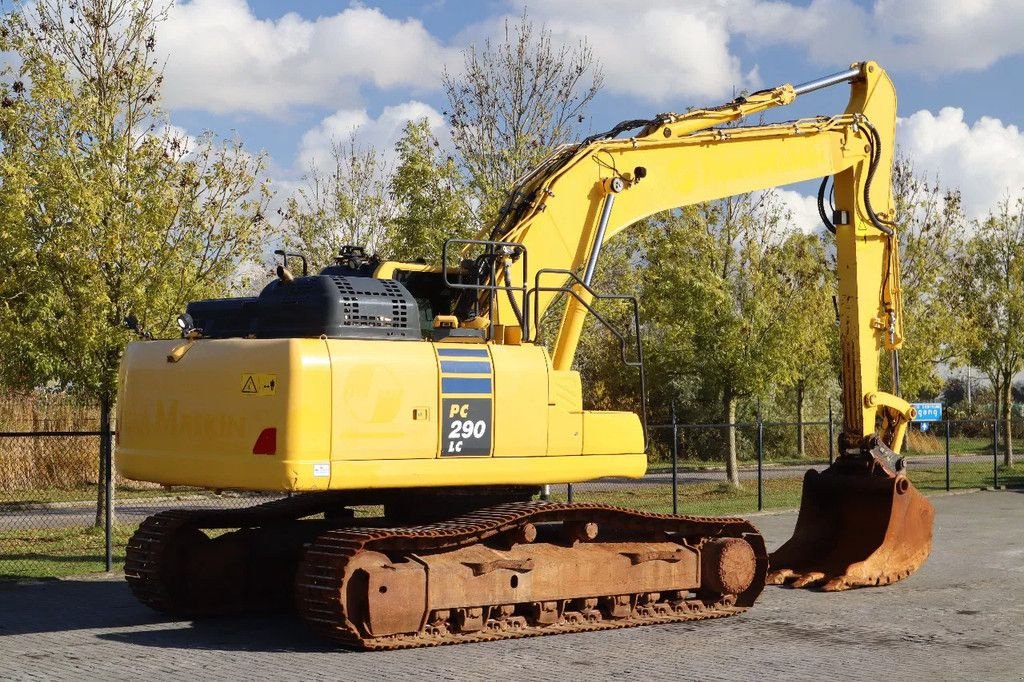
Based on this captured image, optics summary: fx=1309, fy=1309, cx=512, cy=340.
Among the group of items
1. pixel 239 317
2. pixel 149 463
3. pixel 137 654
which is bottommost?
pixel 137 654

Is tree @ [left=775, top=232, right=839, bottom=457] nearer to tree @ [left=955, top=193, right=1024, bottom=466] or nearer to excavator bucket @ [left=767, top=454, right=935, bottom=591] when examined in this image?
tree @ [left=955, top=193, right=1024, bottom=466]

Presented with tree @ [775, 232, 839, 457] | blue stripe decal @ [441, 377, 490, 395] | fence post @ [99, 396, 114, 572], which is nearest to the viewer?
blue stripe decal @ [441, 377, 490, 395]

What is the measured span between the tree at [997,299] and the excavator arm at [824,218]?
22.5 metres

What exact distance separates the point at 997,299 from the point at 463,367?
96.3 feet

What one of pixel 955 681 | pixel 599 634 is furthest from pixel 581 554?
pixel 955 681

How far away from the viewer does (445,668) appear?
9.14m

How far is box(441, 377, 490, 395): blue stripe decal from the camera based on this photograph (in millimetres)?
10109

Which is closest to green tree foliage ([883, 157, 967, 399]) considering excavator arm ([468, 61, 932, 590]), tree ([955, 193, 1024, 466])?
tree ([955, 193, 1024, 466])

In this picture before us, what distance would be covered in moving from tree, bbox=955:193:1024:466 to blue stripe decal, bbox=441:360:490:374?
27833mm

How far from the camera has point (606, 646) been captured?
10109 mm

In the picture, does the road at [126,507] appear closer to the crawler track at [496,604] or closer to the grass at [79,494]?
the grass at [79,494]

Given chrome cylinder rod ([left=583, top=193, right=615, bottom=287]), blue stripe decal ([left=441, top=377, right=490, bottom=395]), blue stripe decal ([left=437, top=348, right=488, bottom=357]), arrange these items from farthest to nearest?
1. chrome cylinder rod ([left=583, top=193, right=615, bottom=287])
2. blue stripe decal ([left=437, top=348, right=488, bottom=357])
3. blue stripe decal ([left=441, top=377, right=490, bottom=395])

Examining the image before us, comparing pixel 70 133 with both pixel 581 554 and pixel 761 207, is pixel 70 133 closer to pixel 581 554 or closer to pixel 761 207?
pixel 581 554

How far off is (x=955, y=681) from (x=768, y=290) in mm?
20182
